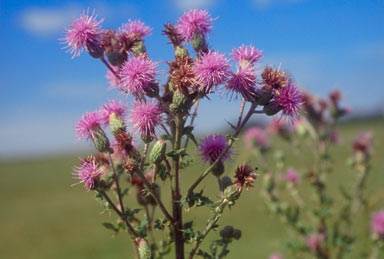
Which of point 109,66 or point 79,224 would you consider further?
point 79,224

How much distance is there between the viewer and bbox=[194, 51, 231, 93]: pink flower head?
1630 mm

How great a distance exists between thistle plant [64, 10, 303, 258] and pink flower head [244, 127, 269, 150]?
3.41 meters

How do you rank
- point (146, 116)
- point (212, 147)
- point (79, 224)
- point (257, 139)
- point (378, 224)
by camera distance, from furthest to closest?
point (79, 224), point (257, 139), point (378, 224), point (212, 147), point (146, 116)

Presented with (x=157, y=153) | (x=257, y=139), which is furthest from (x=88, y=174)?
(x=257, y=139)

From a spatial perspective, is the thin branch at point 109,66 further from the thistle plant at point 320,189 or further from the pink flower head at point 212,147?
the thistle plant at point 320,189

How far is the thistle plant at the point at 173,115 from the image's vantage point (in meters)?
1.70

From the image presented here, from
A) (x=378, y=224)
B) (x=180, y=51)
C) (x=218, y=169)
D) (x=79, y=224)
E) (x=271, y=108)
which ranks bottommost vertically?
(x=378, y=224)

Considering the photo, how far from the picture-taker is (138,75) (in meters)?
1.72

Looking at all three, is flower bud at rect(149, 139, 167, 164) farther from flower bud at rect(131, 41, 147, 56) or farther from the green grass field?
the green grass field

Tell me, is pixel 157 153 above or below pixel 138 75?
below

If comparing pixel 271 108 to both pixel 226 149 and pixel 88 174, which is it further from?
pixel 88 174

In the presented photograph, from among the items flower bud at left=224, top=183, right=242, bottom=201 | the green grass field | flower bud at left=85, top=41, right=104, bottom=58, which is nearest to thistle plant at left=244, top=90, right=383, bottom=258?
flower bud at left=224, top=183, right=242, bottom=201

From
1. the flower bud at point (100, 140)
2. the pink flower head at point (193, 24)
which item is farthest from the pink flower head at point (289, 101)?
the flower bud at point (100, 140)

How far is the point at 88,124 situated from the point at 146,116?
31 centimetres
